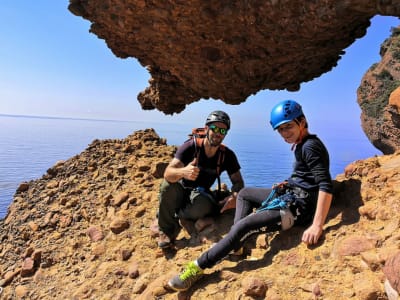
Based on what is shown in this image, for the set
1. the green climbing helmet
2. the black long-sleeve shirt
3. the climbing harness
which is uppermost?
the green climbing helmet

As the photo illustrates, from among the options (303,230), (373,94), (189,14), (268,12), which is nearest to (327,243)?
(303,230)

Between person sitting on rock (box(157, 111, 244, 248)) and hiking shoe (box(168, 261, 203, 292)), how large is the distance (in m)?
1.36

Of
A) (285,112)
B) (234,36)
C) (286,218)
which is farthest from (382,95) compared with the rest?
(286,218)

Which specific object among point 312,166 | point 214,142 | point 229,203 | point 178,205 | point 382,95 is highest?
point 382,95

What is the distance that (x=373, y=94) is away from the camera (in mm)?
17625

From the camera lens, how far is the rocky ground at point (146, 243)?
3.46 m

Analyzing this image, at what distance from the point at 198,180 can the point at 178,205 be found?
55 centimetres

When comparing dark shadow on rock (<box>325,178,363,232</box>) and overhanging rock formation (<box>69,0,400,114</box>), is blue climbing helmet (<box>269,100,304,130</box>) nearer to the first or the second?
dark shadow on rock (<box>325,178,363,232</box>)

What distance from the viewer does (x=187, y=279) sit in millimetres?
4031

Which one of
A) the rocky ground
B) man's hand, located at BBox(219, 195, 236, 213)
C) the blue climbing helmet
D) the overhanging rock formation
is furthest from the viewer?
the overhanging rock formation

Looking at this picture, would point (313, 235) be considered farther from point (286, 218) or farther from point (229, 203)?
point (229, 203)

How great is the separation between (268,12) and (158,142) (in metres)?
5.48

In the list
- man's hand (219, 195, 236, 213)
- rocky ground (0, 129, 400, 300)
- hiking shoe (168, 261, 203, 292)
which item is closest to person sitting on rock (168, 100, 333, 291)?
hiking shoe (168, 261, 203, 292)

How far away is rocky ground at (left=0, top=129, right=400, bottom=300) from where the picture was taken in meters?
3.46
